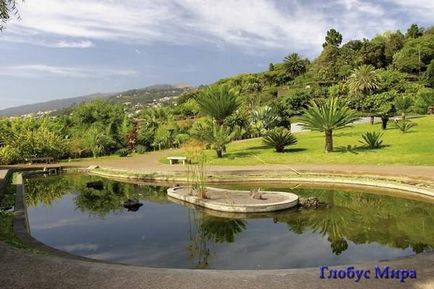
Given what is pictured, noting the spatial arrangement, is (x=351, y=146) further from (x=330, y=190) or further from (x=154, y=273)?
(x=154, y=273)

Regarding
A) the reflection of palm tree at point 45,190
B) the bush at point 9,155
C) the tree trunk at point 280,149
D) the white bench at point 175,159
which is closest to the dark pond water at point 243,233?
the reflection of palm tree at point 45,190

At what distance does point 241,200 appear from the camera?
14.8 m

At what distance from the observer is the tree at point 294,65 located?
338 ft

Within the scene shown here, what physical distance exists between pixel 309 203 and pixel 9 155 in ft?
84.7

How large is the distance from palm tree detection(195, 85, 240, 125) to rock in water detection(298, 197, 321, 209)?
14.0 metres

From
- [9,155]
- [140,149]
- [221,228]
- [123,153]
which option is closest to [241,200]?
[221,228]

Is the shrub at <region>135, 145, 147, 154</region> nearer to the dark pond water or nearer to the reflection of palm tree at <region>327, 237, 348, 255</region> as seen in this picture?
the dark pond water

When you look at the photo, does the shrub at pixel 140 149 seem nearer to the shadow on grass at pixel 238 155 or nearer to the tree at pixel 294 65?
the shadow on grass at pixel 238 155

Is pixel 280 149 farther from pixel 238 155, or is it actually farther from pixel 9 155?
pixel 9 155

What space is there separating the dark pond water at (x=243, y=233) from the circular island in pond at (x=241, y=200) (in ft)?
1.14

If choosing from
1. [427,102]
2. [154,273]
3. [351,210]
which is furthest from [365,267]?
[427,102]

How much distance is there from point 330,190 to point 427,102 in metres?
30.3

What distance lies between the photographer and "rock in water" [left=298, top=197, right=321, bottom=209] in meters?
14.4

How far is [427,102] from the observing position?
42500 millimetres
